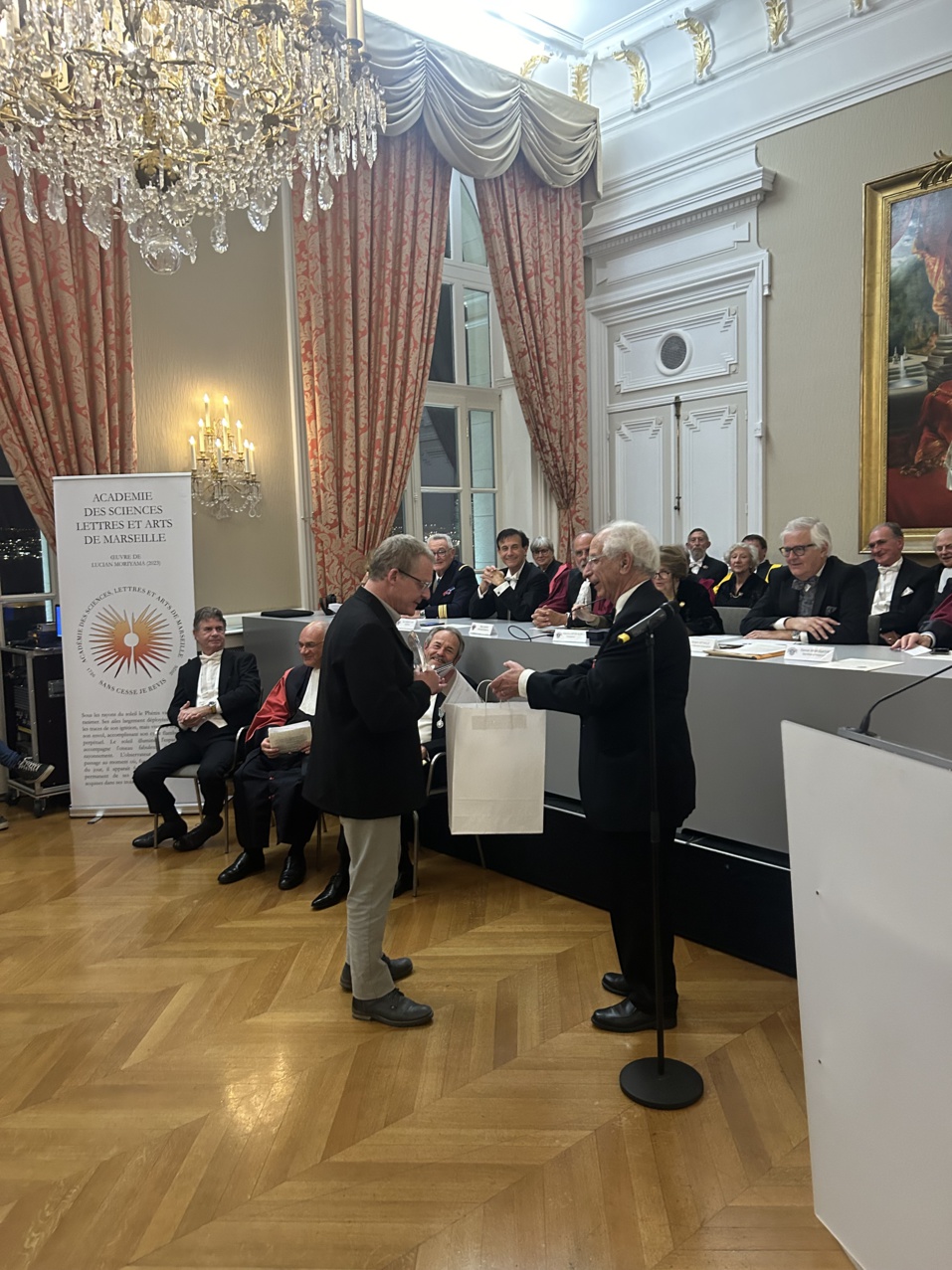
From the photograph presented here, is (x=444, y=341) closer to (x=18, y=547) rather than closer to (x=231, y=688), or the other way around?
(x=18, y=547)

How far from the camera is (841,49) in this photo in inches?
264

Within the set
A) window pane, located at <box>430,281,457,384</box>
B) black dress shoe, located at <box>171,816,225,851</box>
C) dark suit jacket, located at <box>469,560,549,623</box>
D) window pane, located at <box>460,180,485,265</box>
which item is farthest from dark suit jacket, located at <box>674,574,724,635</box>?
window pane, located at <box>460,180,485,265</box>

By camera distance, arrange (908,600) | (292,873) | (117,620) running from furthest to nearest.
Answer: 1. (117,620)
2. (908,600)
3. (292,873)

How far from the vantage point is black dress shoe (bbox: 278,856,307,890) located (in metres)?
4.33

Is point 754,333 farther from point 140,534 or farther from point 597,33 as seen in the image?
point 140,534

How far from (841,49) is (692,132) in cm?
125

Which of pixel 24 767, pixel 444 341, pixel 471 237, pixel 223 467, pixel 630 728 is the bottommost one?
pixel 24 767

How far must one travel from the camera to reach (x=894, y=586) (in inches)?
199

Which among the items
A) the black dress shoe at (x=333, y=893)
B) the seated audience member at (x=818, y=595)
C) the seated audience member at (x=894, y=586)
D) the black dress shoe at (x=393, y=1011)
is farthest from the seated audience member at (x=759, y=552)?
the black dress shoe at (x=393, y=1011)

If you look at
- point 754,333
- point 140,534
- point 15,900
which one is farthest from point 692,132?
point 15,900

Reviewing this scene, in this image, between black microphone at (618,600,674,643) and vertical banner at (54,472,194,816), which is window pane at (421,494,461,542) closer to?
vertical banner at (54,472,194,816)

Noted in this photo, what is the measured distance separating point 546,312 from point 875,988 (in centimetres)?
753

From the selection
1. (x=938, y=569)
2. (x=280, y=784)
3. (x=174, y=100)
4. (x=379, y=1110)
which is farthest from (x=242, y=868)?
(x=938, y=569)

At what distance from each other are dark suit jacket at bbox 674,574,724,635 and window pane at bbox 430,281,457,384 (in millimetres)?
4403
